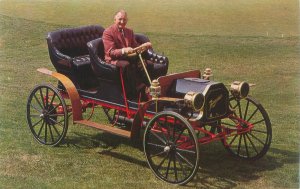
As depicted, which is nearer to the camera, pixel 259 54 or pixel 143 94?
pixel 143 94

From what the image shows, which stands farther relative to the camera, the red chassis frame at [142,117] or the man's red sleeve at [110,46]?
the man's red sleeve at [110,46]

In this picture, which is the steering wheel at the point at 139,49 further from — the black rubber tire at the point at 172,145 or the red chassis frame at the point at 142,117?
the black rubber tire at the point at 172,145

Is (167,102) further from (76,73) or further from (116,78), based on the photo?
(76,73)

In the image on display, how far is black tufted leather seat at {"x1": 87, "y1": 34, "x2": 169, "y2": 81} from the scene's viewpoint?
24.0 ft

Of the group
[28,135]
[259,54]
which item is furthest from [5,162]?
[259,54]

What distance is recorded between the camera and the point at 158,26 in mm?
18812

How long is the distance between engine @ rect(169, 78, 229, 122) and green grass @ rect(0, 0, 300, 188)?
86 centimetres

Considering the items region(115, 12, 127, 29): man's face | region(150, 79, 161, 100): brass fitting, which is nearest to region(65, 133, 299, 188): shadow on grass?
region(150, 79, 161, 100): brass fitting

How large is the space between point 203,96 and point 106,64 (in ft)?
5.55

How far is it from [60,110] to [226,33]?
36.4ft

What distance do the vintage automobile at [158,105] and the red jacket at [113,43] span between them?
0.16 meters

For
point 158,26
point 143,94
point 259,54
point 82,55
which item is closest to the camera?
point 143,94

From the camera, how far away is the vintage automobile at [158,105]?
6.46m

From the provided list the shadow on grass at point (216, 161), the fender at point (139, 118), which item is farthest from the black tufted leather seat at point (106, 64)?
the shadow on grass at point (216, 161)
